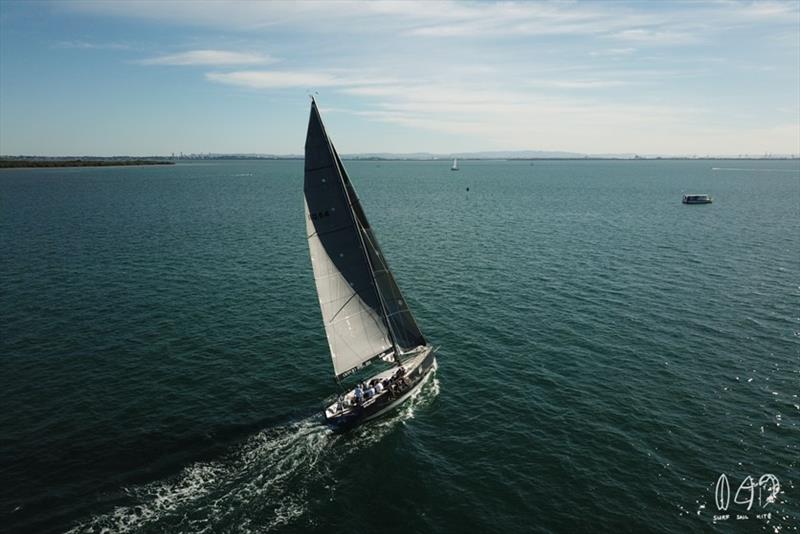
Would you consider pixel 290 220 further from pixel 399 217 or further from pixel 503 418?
pixel 503 418

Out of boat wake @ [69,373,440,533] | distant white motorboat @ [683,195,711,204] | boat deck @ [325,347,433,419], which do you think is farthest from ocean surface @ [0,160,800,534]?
distant white motorboat @ [683,195,711,204]

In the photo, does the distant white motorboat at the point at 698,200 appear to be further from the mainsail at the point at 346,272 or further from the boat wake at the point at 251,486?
the boat wake at the point at 251,486

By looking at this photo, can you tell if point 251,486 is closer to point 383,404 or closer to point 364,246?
point 383,404

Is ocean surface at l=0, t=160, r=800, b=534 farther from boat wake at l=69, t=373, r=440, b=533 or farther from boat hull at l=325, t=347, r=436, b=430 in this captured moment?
boat hull at l=325, t=347, r=436, b=430

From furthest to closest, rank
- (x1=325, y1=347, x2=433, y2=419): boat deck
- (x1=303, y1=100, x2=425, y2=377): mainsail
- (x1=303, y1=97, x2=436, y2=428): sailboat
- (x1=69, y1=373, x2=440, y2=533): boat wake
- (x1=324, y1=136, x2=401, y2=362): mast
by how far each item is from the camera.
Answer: (x1=325, y1=347, x2=433, y2=419): boat deck → (x1=303, y1=97, x2=436, y2=428): sailboat → (x1=303, y1=100, x2=425, y2=377): mainsail → (x1=324, y1=136, x2=401, y2=362): mast → (x1=69, y1=373, x2=440, y2=533): boat wake
